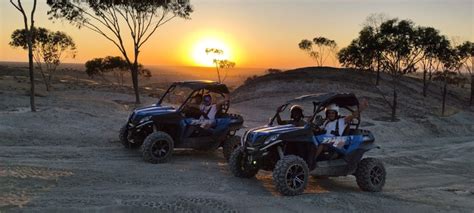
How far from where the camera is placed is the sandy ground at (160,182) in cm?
868

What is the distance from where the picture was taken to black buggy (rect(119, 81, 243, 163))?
1313 cm

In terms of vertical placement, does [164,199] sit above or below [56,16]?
below

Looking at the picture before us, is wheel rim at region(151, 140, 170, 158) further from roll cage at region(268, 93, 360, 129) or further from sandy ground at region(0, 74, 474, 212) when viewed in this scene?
roll cage at region(268, 93, 360, 129)

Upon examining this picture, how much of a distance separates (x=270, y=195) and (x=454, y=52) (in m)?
42.4

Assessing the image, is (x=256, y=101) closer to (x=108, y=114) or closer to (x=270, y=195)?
(x=108, y=114)

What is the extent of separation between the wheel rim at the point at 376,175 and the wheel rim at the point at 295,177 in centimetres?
200

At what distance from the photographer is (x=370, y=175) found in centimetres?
1121

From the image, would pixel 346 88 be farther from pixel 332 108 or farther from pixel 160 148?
pixel 332 108

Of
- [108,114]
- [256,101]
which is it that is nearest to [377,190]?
[108,114]

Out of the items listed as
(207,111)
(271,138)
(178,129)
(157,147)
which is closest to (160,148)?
(157,147)

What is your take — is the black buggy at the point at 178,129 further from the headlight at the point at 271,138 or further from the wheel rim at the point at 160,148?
the headlight at the point at 271,138

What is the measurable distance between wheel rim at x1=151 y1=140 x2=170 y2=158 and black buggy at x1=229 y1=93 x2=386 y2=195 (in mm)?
2465

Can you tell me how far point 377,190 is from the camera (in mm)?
11281

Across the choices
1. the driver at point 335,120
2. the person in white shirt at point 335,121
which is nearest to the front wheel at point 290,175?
the person in white shirt at point 335,121
